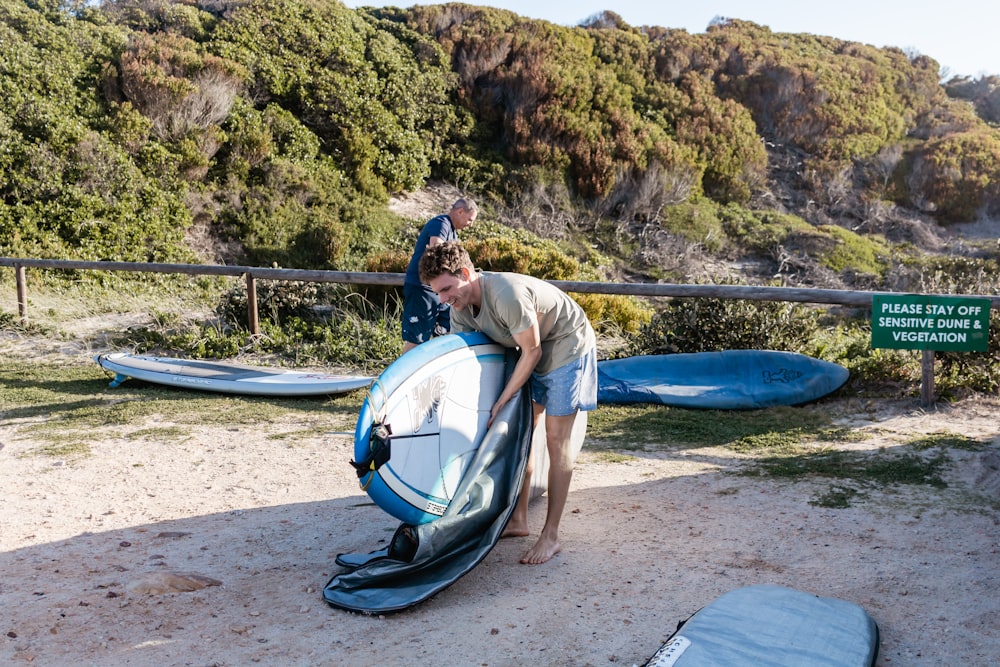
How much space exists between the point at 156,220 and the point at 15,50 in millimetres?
4492

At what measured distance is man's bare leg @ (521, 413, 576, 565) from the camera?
375 cm

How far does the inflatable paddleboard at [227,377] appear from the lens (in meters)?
7.15

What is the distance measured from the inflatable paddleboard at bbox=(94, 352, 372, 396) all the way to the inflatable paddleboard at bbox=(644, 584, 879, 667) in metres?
4.64

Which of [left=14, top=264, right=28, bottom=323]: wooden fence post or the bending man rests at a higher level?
the bending man

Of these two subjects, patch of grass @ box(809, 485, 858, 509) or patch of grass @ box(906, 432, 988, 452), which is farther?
patch of grass @ box(906, 432, 988, 452)

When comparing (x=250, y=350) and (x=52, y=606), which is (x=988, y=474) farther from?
(x=250, y=350)

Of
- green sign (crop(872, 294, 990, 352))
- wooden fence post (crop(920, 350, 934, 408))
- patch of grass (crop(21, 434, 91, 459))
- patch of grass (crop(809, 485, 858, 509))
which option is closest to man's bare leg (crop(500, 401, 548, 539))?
patch of grass (crop(809, 485, 858, 509))

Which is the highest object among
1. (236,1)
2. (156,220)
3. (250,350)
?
(236,1)

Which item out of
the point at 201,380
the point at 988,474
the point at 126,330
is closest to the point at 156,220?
the point at 126,330

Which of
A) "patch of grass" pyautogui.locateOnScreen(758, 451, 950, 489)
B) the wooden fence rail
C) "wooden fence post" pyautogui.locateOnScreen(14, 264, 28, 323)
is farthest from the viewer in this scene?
"wooden fence post" pyautogui.locateOnScreen(14, 264, 28, 323)

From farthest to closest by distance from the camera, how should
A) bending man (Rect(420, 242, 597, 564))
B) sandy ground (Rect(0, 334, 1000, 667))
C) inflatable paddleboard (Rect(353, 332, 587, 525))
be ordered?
1. bending man (Rect(420, 242, 597, 564))
2. inflatable paddleboard (Rect(353, 332, 587, 525))
3. sandy ground (Rect(0, 334, 1000, 667))

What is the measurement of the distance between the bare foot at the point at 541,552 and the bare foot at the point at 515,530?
0.24 meters

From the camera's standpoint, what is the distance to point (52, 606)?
3330mm

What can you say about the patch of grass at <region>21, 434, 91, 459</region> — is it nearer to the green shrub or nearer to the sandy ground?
the sandy ground
